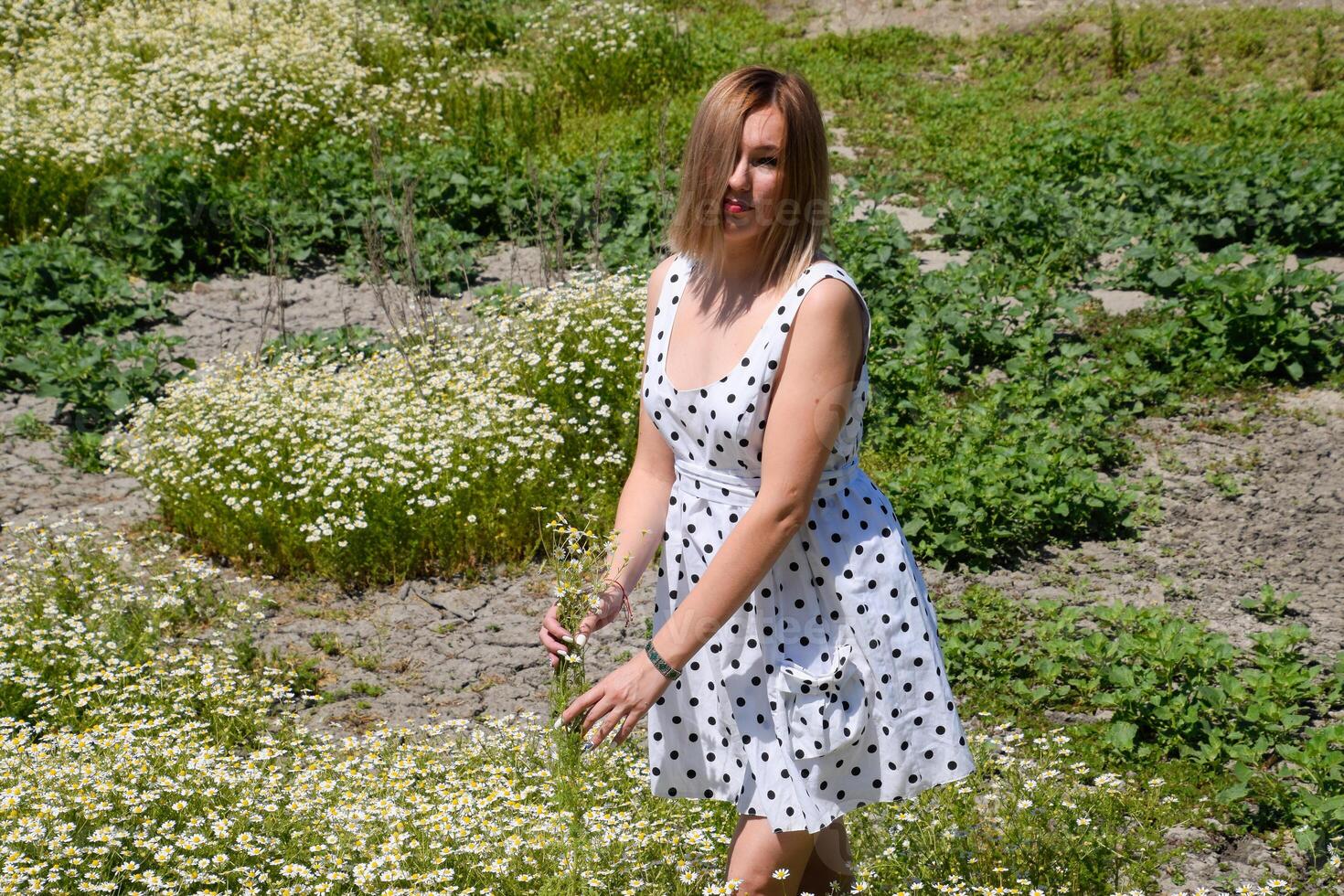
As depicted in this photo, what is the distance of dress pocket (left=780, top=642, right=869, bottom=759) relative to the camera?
2.53 m

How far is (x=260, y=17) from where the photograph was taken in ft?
44.6

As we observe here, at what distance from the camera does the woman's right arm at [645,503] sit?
2709 mm

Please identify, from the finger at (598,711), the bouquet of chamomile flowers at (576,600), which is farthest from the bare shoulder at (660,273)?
the finger at (598,711)

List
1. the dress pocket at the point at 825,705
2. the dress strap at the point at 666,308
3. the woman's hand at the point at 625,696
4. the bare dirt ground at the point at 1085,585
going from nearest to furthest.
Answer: the woman's hand at the point at 625,696 → the dress pocket at the point at 825,705 → the dress strap at the point at 666,308 → the bare dirt ground at the point at 1085,585

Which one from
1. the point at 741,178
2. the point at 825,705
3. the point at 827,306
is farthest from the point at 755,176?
the point at 825,705

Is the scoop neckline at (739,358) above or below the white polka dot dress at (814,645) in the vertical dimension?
above

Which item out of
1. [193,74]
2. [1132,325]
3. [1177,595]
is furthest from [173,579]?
[193,74]

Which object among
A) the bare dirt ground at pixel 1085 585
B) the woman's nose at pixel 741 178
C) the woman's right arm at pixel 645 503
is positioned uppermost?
the woman's nose at pixel 741 178

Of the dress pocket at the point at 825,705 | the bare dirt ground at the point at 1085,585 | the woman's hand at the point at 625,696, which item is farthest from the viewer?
the bare dirt ground at the point at 1085,585

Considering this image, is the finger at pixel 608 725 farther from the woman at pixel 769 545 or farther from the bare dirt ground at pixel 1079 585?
the bare dirt ground at pixel 1079 585

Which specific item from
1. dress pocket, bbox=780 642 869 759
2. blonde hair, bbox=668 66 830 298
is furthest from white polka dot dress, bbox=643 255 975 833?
blonde hair, bbox=668 66 830 298

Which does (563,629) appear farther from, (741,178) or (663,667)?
(741,178)

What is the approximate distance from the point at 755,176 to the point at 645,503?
0.77 m

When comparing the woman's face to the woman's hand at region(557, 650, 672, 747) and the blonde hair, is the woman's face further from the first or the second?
the woman's hand at region(557, 650, 672, 747)
